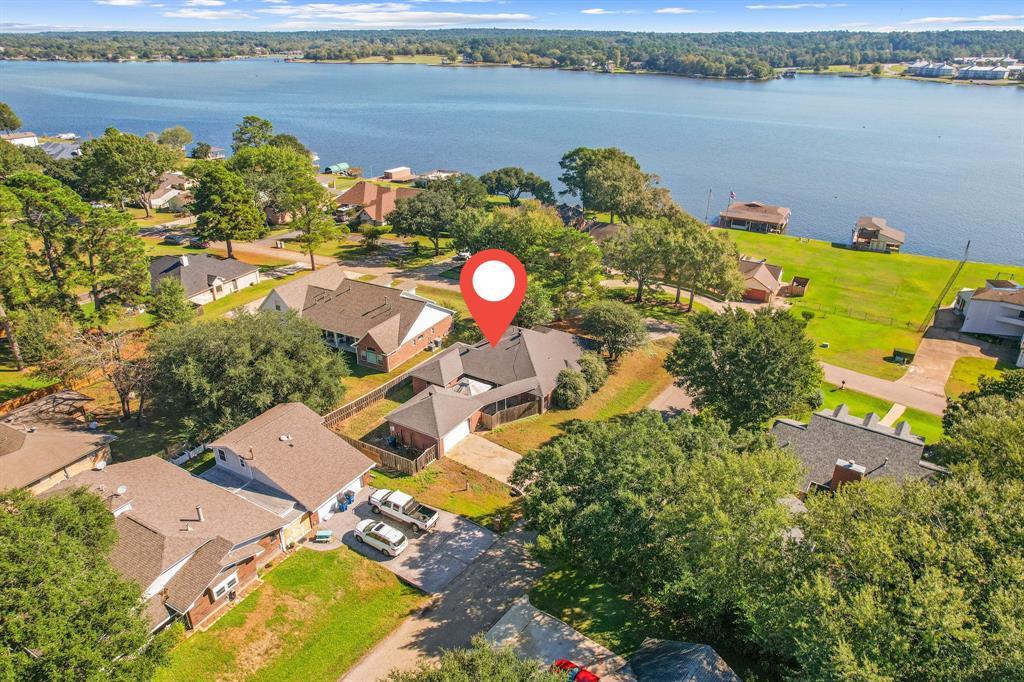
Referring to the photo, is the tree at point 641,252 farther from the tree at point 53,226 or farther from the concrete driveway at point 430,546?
the tree at point 53,226

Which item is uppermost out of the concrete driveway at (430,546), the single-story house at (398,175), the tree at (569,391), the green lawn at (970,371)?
the single-story house at (398,175)

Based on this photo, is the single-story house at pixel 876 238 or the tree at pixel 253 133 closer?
A: the single-story house at pixel 876 238

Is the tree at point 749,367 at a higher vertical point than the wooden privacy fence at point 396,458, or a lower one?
higher

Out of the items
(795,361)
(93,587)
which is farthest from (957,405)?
(93,587)

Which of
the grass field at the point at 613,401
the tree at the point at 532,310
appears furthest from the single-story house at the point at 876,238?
the tree at the point at 532,310

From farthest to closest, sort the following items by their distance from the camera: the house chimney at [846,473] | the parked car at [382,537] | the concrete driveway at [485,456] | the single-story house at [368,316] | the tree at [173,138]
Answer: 1. the tree at [173,138]
2. the single-story house at [368,316]
3. the concrete driveway at [485,456]
4. the house chimney at [846,473]
5. the parked car at [382,537]

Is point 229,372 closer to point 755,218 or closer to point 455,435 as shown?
point 455,435

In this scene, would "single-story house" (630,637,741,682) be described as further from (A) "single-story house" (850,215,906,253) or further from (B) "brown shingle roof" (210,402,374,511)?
(A) "single-story house" (850,215,906,253)
